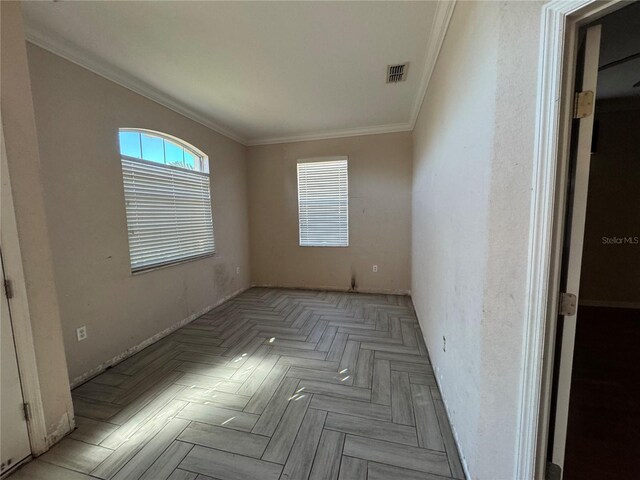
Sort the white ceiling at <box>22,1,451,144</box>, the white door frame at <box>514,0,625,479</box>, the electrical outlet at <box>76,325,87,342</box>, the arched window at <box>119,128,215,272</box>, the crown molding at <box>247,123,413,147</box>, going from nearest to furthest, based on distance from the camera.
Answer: the white door frame at <box>514,0,625,479</box>
the white ceiling at <box>22,1,451,144</box>
the electrical outlet at <box>76,325,87,342</box>
the arched window at <box>119,128,215,272</box>
the crown molding at <box>247,123,413,147</box>

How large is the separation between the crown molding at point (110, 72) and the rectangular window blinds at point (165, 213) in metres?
0.69

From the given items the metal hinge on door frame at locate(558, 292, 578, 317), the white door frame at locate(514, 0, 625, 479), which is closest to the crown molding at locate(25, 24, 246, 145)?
the white door frame at locate(514, 0, 625, 479)

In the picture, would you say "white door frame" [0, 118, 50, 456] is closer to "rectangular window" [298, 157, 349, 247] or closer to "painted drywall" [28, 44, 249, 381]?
"painted drywall" [28, 44, 249, 381]

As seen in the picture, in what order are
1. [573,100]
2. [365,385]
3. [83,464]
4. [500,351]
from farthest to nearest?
[365,385] < [83,464] < [500,351] < [573,100]

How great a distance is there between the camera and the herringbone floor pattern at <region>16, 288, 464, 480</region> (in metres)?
1.34

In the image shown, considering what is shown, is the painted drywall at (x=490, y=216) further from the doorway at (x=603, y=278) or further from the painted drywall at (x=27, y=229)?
the painted drywall at (x=27, y=229)

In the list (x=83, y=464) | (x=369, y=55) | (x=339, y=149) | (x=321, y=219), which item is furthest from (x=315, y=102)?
(x=83, y=464)

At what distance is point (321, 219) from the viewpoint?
4340 mm

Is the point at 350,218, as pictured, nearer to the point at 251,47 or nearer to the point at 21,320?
the point at 251,47

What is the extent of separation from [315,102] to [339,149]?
1.24 meters

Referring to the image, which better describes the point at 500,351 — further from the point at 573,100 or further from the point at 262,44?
the point at 262,44

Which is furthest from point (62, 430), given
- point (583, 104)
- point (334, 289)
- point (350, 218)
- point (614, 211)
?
point (614, 211)

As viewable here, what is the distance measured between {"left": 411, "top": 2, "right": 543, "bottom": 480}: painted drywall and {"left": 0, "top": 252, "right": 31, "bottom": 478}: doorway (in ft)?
7.71

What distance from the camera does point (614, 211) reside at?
3.31 meters
